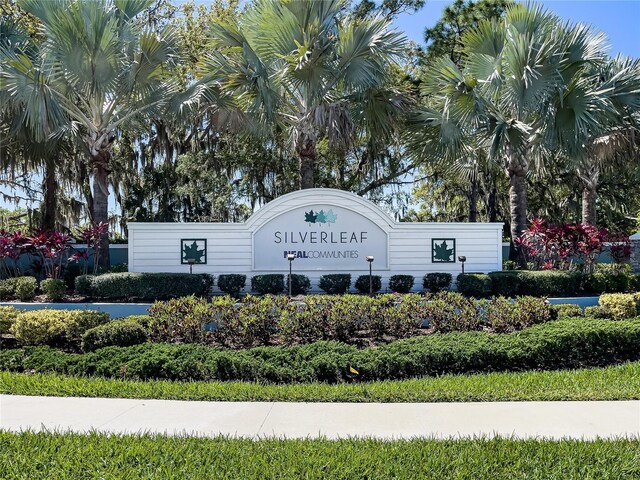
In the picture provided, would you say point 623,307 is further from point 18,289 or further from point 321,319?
point 18,289

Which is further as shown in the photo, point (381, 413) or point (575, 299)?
point (575, 299)

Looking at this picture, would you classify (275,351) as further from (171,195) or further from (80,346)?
(171,195)

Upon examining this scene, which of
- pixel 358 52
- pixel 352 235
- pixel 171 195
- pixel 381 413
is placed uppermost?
pixel 358 52

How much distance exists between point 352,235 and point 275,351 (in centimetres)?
698

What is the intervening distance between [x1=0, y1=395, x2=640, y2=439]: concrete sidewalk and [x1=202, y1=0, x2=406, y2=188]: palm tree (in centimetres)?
905

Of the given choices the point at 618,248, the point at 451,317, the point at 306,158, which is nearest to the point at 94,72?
the point at 306,158

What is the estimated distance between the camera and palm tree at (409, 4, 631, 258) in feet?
38.3

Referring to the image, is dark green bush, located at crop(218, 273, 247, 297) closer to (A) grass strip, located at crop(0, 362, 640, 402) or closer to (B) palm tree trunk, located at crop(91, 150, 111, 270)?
(B) palm tree trunk, located at crop(91, 150, 111, 270)

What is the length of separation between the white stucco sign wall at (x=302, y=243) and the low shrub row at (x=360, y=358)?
238 inches

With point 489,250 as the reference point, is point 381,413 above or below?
below

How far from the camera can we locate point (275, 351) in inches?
266

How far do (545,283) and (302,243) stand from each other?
589 cm

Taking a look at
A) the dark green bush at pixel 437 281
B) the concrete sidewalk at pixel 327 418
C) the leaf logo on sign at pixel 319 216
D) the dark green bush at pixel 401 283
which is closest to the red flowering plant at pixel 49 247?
the leaf logo on sign at pixel 319 216

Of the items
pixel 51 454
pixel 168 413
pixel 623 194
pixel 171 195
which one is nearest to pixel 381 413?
pixel 168 413
